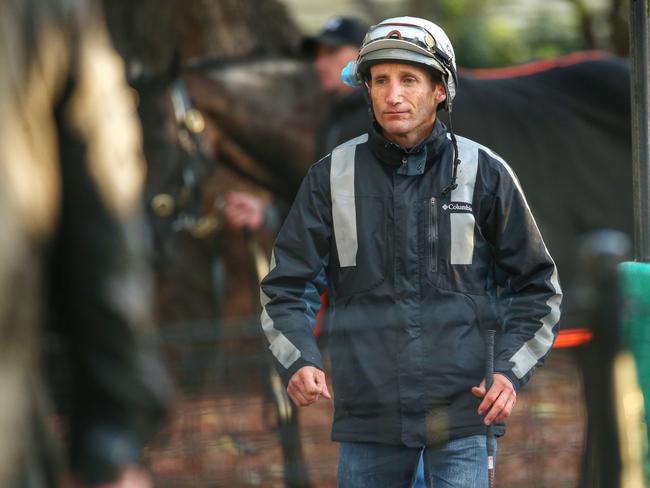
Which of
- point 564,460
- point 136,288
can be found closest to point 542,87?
point 564,460

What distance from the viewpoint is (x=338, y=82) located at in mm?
7148

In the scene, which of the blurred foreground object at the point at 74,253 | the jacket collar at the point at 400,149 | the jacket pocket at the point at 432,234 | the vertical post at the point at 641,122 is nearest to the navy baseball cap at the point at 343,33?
the vertical post at the point at 641,122

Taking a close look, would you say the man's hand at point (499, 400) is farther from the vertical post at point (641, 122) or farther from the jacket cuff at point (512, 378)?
the vertical post at point (641, 122)

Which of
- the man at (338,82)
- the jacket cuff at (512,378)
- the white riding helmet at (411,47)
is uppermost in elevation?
the man at (338,82)

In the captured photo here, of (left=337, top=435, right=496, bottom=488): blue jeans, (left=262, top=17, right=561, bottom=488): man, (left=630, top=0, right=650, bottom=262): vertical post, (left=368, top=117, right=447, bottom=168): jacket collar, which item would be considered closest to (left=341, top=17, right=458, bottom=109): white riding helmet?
(left=262, top=17, right=561, bottom=488): man

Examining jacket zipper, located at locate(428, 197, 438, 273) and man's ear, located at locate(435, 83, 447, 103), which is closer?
jacket zipper, located at locate(428, 197, 438, 273)

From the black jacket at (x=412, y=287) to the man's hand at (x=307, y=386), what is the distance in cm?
2

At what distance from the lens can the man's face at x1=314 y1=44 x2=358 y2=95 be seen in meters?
6.95

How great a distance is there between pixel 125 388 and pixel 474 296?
1.77 m

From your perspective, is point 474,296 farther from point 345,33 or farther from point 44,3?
point 345,33

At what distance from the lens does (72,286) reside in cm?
177

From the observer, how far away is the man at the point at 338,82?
6535 mm

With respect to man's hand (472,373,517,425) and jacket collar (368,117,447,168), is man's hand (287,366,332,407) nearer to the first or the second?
man's hand (472,373,517,425)

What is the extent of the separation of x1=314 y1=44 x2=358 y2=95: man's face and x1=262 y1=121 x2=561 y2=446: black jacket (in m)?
3.48
